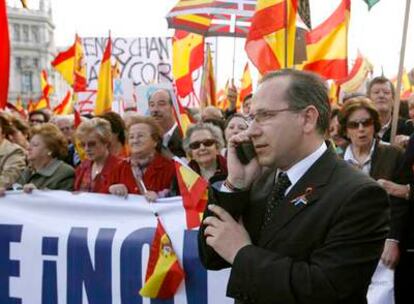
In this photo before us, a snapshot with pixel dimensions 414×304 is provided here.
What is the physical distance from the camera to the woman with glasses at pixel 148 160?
430 cm

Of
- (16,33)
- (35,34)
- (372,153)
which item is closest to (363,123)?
(372,153)

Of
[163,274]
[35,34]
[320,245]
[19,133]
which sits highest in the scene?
[35,34]

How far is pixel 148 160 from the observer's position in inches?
176

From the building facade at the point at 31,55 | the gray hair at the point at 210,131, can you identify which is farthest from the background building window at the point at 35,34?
the gray hair at the point at 210,131

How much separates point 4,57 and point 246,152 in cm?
305

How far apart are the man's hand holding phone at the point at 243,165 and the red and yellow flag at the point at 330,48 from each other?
359 cm

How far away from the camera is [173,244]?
3656 millimetres

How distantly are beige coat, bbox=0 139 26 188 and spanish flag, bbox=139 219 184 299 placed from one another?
5.99 feet

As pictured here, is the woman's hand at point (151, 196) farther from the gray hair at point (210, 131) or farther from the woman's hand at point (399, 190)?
the woman's hand at point (399, 190)

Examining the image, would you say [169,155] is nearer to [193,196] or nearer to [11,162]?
[193,196]

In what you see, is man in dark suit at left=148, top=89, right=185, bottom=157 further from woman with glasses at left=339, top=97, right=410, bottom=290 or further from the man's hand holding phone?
the man's hand holding phone

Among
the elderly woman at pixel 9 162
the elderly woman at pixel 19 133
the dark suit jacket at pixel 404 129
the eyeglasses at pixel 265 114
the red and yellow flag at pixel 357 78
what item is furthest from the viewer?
the red and yellow flag at pixel 357 78

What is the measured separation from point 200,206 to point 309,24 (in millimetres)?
2547

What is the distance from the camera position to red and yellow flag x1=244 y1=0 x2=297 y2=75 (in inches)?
196
